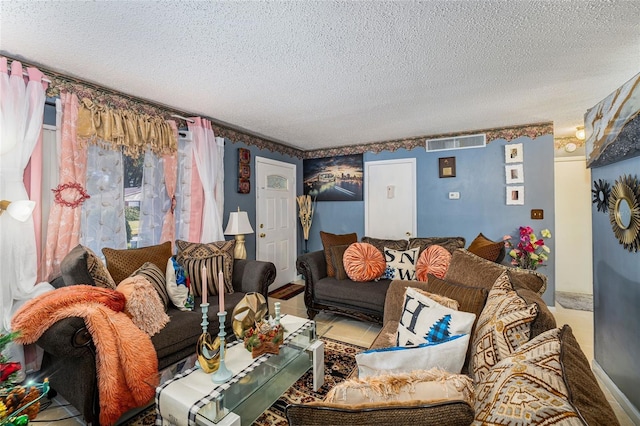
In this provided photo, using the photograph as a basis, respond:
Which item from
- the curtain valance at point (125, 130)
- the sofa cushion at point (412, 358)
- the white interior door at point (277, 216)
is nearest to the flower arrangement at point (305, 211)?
the white interior door at point (277, 216)

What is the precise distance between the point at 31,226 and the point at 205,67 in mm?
1715

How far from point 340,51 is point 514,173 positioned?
300 cm

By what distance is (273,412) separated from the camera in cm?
172

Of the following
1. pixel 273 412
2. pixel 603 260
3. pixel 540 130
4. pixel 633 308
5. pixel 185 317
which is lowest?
pixel 273 412

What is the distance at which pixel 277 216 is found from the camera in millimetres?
4441

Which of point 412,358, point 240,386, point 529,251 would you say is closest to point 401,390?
point 412,358

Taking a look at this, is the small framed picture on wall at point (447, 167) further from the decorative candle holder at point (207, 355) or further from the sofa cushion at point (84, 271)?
the sofa cushion at point (84, 271)

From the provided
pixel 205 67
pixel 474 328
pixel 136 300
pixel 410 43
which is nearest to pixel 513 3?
pixel 410 43

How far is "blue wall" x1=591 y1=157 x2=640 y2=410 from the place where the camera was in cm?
160

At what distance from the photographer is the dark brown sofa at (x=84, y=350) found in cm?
143

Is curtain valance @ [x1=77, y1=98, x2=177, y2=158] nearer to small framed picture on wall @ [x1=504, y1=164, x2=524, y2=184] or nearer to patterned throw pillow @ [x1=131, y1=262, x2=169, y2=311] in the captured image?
patterned throw pillow @ [x1=131, y1=262, x2=169, y2=311]

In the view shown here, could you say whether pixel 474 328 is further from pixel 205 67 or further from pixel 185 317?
pixel 205 67

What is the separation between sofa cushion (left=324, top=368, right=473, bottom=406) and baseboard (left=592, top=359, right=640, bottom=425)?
5.85 ft

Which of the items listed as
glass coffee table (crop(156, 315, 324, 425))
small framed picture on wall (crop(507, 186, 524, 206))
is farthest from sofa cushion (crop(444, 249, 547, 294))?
small framed picture on wall (crop(507, 186, 524, 206))
